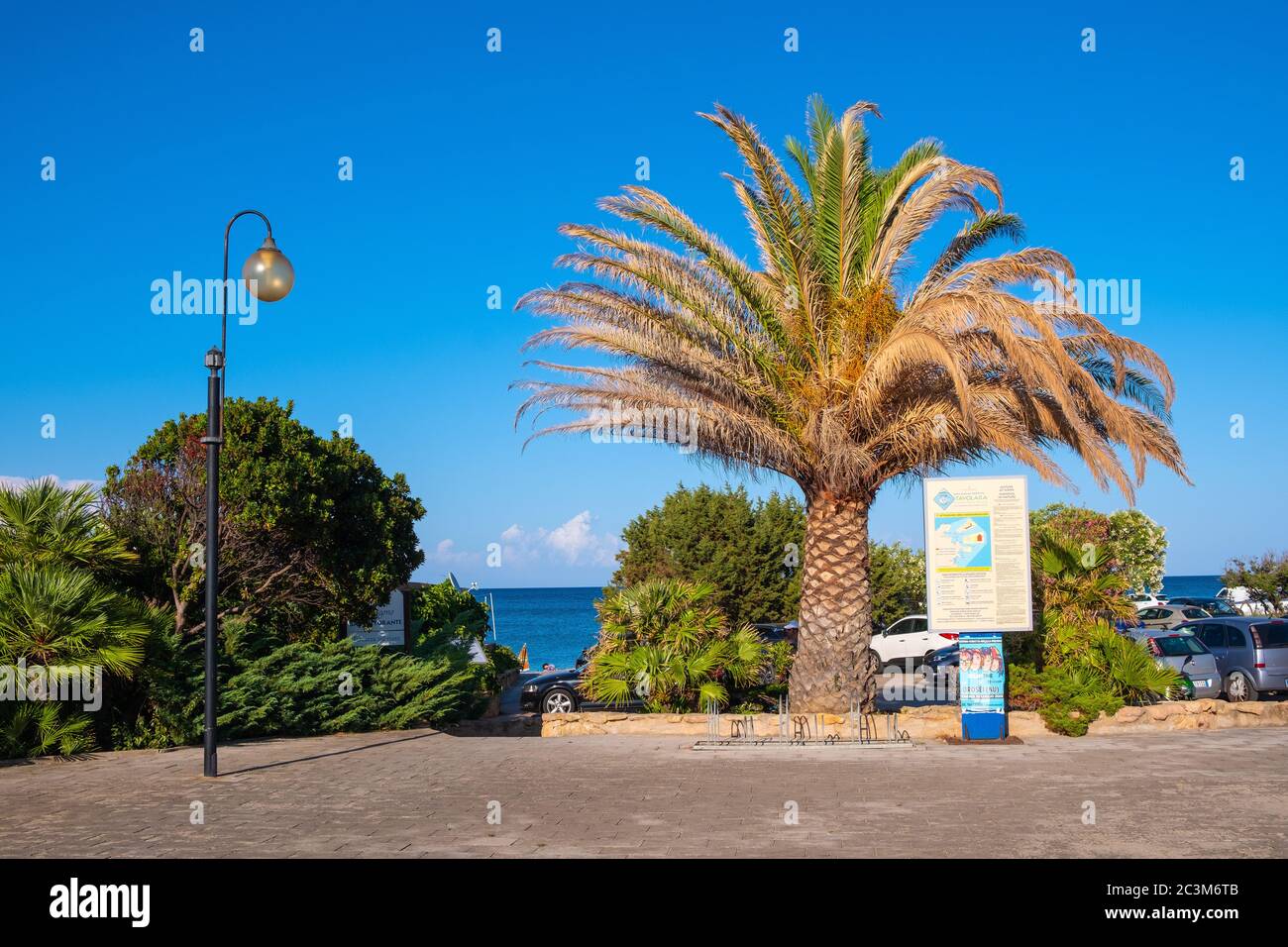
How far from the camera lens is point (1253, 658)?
62.0ft

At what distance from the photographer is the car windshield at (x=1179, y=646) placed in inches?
751

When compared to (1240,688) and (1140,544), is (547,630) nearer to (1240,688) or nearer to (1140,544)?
(1140,544)

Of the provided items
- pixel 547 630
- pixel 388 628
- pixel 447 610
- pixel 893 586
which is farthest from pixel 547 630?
pixel 388 628

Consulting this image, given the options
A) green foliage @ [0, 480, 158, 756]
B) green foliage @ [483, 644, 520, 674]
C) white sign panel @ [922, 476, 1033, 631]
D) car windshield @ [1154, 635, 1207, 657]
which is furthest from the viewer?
green foliage @ [483, 644, 520, 674]

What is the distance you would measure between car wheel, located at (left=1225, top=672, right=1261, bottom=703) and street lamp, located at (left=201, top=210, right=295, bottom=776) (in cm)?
1653

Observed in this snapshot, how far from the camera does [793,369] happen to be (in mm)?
15625

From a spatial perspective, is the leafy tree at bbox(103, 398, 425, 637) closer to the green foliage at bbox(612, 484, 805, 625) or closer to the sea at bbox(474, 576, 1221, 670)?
the green foliage at bbox(612, 484, 805, 625)

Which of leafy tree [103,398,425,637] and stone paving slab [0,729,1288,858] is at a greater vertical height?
leafy tree [103,398,425,637]

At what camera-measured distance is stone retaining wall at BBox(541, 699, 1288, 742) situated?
49.1 feet

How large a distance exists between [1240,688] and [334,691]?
15159mm

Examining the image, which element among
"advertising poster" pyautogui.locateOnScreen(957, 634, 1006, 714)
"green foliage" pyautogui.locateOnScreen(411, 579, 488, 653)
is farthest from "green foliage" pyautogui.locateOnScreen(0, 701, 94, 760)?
"advertising poster" pyautogui.locateOnScreen(957, 634, 1006, 714)

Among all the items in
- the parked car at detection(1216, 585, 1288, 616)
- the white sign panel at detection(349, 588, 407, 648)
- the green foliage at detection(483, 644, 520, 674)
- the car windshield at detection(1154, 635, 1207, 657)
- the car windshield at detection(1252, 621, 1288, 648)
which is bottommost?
the green foliage at detection(483, 644, 520, 674)

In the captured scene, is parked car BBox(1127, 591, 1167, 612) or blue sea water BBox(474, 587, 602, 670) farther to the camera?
blue sea water BBox(474, 587, 602, 670)

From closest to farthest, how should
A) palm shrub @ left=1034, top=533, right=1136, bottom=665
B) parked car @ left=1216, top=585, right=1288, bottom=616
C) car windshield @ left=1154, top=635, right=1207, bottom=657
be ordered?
palm shrub @ left=1034, top=533, right=1136, bottom=665 → car windshield @ left=1154, top=635, right=1207, bottom=657 → parked car @ left=1216, top=585, right=1288, bottom=616
